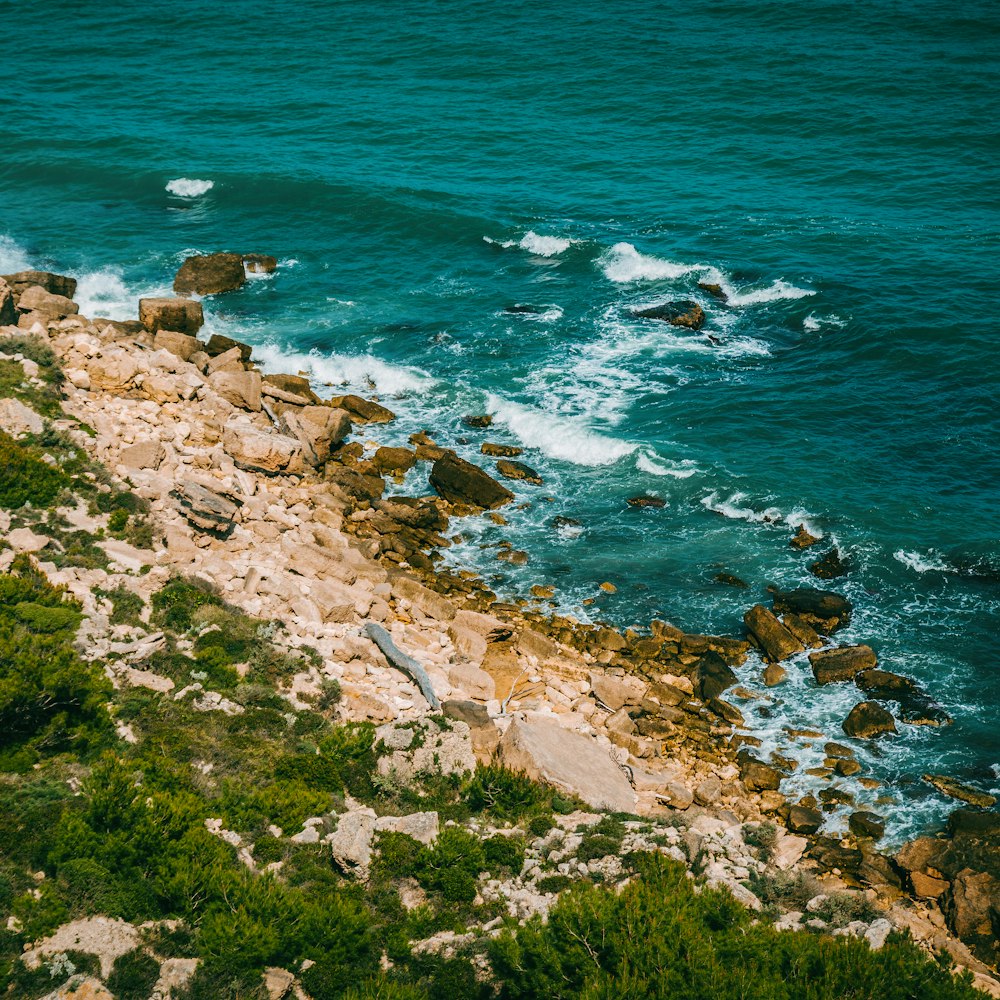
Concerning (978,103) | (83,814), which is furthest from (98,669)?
(978,103)

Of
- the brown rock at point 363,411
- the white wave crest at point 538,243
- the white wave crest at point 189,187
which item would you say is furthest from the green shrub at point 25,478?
the white wave crest at point 189,187

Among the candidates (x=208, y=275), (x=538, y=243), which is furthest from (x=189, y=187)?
(x=538, y=243)

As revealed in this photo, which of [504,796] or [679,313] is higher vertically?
[679,313]

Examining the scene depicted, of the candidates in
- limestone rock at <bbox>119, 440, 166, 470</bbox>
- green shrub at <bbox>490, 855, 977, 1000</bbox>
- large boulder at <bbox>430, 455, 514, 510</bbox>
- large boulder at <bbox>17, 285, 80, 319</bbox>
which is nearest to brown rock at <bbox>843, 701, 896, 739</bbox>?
green shrub at <bbox>490, 855, 977, 1000</bbox>

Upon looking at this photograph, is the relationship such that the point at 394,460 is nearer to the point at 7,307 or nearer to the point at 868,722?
the point at 7,307

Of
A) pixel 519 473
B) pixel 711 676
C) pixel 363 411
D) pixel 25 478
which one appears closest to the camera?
pixel 25 478

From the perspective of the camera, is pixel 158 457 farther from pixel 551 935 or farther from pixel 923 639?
pixel 923 639

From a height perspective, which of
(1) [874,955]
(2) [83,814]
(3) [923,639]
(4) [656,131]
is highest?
(4) [656,131]
